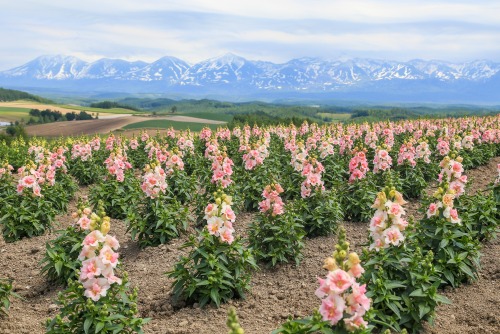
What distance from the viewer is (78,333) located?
16.5 feet

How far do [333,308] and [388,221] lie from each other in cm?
200

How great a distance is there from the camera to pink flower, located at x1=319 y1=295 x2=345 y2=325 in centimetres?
379

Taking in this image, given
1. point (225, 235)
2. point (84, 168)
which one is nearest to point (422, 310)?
point (225, 235)

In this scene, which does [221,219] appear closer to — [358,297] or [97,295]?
[97,295]

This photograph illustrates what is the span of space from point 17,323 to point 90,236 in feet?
7.00

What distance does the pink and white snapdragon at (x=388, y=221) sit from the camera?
5410 millimetres

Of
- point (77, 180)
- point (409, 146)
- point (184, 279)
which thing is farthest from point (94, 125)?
point (184, 279)

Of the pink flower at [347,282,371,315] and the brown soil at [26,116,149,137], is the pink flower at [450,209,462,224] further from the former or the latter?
the brown soil at [26,116,149,137]

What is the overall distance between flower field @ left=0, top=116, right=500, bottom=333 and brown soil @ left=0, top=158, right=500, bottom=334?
2 cm

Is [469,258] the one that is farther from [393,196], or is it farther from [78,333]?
[78,333]

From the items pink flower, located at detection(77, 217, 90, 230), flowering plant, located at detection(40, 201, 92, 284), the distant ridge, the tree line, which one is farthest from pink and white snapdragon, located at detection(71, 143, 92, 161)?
the distant ridge

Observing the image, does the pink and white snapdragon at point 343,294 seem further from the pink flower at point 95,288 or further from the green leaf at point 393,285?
the pink flower at point 95,288

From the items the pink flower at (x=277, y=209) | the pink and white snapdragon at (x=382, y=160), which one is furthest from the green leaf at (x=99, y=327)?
the pink and white snapdragon at (x=382, y=160)

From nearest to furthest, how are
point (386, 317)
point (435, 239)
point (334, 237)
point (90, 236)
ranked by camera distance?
point (90, 236) < point (386, 317) < point (435, 239) < point (334, 237)
